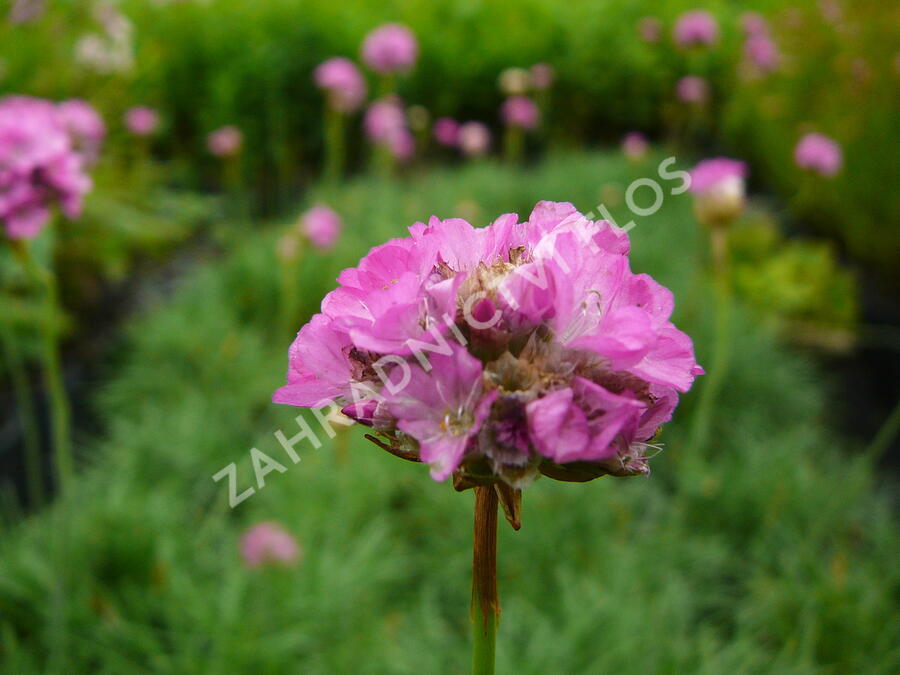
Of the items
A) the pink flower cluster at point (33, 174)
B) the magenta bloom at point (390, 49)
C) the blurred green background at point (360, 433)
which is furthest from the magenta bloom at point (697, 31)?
the pink flower cluster at point (33, 174)

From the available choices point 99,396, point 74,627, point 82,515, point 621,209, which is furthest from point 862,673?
point 621,209

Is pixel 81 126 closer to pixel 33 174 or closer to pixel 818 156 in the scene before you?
pixel 33 174

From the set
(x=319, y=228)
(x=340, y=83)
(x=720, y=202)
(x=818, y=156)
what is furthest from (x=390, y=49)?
(x=720, y=202)

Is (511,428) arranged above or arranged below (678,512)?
above

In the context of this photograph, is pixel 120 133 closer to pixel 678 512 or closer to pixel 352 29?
pixel 352 29

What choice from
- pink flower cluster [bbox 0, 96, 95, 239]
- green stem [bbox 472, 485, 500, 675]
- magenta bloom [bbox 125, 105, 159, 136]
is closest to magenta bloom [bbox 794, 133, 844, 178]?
pink flower cluster [bbox 0, 96, 95, 239]
